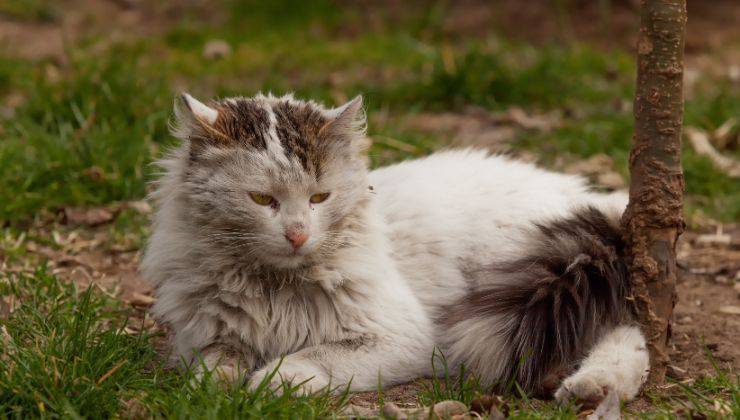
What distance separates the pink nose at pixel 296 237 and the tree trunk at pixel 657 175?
123 cm

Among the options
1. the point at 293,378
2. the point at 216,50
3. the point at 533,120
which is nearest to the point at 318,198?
the point at 293,378

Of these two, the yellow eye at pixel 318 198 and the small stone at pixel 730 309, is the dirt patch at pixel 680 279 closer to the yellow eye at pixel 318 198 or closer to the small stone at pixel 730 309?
the small stone at pixel 730 309

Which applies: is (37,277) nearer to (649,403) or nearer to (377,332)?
(377,332)

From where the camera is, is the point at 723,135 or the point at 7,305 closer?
the point at 7,305

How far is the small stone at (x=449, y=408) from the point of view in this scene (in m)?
2.96

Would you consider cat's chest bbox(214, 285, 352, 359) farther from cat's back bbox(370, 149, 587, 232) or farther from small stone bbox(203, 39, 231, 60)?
small stone bbox(203, 39, 231, 60)

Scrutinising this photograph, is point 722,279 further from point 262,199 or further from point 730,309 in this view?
point 262,199

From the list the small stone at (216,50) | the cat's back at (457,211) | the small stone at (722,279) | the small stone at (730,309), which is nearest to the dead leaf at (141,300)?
the cat's back at (457,211)

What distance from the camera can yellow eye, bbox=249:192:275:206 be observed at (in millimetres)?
3225

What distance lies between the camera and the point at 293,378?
3135 millimetres

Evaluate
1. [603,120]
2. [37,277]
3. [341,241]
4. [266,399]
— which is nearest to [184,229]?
[341,241]

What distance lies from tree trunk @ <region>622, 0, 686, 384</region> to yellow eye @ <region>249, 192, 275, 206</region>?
4.37ft

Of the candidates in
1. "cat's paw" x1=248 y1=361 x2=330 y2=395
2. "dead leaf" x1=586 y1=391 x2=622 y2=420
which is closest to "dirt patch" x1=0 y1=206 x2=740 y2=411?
"cat's paw" x1=248 y1=361 x2=330 y2=395

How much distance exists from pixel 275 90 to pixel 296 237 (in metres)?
3.68
